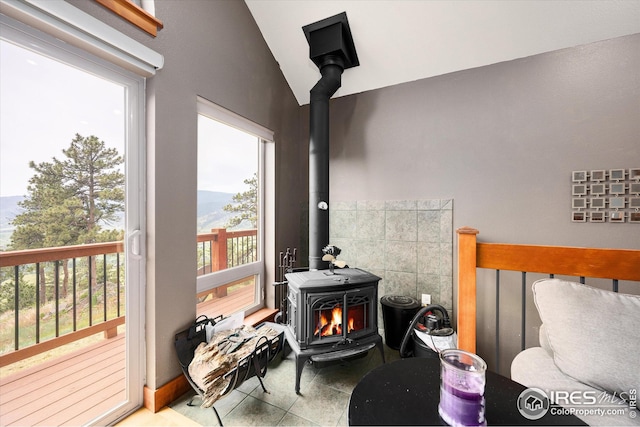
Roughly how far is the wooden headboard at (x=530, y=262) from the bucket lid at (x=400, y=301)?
2.77ft

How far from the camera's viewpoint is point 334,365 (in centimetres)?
208

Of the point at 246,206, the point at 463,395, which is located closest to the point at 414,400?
the point at 463,395

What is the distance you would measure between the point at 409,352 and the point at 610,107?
245 cm

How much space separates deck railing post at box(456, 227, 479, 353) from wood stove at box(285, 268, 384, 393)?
26.6 inches

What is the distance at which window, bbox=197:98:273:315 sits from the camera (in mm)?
2076

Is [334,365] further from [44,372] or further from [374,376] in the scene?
[44,372]

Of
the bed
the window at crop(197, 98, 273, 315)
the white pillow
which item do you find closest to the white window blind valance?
the window at crop(197, 98, 273, 315)

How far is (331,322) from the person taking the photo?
1935 mm

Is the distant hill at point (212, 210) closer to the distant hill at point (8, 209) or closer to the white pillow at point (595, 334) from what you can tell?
the distant hill at point (8, 209)

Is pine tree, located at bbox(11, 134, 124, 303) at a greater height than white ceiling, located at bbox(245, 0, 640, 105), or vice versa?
white ceiling, located at bbox(245, 0, 640, 105)

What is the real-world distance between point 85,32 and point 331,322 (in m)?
2.26

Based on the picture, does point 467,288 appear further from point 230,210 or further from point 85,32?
point 85,32

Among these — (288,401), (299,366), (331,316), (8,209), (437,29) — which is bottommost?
(288,401)

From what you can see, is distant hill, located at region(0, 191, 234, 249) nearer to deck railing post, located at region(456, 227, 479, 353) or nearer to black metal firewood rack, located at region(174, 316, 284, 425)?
black metal firewood rack, located at region(174, 316, 284, 425)
